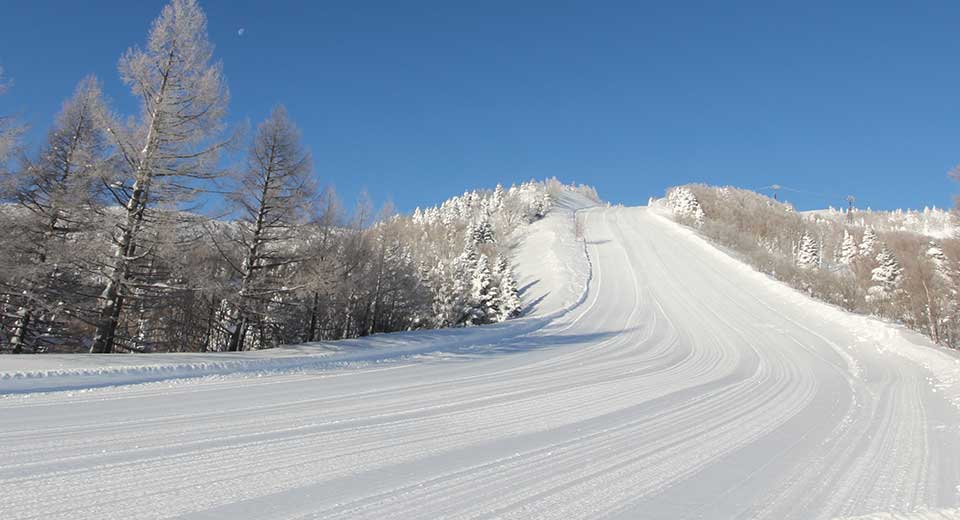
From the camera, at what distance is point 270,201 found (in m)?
15.2

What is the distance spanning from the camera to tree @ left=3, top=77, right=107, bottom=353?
442 inches

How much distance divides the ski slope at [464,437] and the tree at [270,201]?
4.22 m

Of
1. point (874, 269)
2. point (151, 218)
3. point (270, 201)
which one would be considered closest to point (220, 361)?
point (151, 218)

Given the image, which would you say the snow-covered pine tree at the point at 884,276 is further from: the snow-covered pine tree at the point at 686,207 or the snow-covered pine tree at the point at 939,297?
the snow-covered pine tree at the point at 686,207

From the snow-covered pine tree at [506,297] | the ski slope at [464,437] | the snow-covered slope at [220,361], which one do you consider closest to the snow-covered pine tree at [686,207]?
the snow-covered pine tree at [506,297]

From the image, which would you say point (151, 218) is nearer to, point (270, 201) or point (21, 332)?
point (270, 201)

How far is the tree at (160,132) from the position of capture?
11.3 metres

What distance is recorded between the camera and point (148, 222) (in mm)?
11492

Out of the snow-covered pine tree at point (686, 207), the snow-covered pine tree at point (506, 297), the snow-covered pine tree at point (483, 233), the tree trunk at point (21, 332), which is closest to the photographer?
the tree trunk at point (21, 332)

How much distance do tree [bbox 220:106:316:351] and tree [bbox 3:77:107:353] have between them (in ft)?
12.9

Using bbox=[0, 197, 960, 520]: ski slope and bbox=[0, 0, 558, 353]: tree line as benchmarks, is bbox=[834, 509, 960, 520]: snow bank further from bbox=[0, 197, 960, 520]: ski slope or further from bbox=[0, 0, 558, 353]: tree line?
bbox=[0, 0, 558, 353]: tree line

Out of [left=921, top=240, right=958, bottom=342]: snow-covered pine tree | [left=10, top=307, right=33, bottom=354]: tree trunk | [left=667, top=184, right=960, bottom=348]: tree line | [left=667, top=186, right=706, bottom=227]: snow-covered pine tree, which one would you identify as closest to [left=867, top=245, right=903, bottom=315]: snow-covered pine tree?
[left=667, top=184, right=960, bottom=348]: tree line

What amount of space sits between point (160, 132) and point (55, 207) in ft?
14.5

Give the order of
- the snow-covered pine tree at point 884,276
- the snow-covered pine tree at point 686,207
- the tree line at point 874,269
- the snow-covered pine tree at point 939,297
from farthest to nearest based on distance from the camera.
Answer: the snow-covered pine tree at point 686,207, the snow-covered pine tree at point 884,276, the tree line at point 874,269, the snow-covered pine tree at point 939,297
